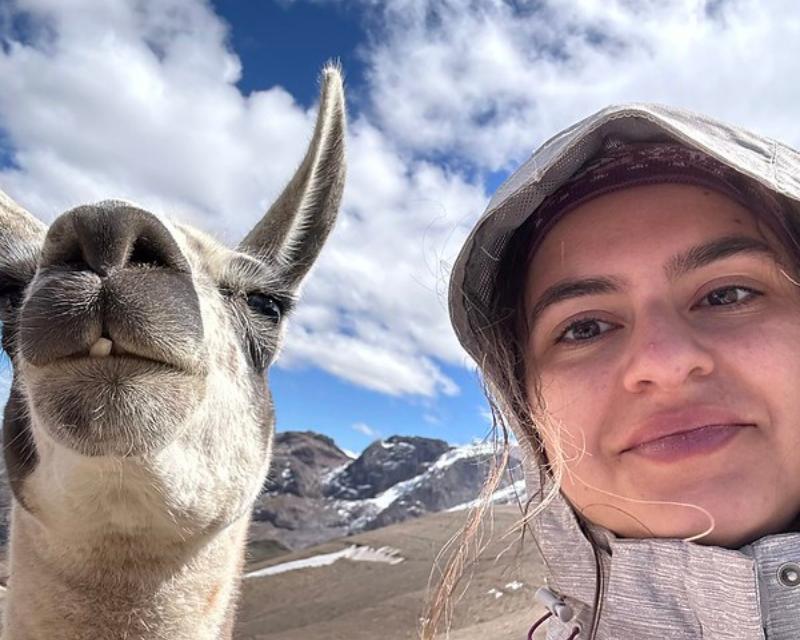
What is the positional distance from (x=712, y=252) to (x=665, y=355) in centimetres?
33

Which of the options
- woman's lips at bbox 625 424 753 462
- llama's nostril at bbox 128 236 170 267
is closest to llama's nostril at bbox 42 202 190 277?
llama's nostril at bbox 128 236 170 267

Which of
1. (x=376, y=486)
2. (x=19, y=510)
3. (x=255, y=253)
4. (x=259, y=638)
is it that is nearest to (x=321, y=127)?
(x=255, y=253)

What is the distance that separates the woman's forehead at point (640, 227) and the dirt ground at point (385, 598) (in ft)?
21.3

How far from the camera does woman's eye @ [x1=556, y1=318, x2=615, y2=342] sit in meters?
2.15

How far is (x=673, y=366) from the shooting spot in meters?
1.78

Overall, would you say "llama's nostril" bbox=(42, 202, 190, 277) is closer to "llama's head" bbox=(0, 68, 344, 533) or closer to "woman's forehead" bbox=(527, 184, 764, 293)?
"llama's head" bbox=(0, 68, 344, 533)

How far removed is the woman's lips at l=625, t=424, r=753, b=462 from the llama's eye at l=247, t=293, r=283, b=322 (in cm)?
184

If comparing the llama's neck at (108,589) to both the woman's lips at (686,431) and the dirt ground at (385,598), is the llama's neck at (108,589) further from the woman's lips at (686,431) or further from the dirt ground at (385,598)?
the dirt ground at (385,598)

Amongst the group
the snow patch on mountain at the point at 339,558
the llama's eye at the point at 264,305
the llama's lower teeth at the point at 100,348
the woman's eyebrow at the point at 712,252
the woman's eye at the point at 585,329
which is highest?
the snow patch on mountain at the point at 339,558

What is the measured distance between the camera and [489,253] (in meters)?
2.39

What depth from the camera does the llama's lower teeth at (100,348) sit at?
204cm

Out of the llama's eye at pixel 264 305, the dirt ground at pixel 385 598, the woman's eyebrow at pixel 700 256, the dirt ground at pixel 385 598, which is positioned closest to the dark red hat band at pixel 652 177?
the woman's eyebrow at pixel 700 256

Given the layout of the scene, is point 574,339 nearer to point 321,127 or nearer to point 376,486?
point 321,127

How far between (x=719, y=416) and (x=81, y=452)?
5.43ft
